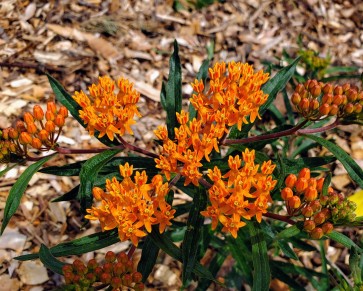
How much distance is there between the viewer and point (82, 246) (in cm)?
237

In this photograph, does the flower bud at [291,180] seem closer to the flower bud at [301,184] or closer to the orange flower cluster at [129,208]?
the flower bud at [301,184]

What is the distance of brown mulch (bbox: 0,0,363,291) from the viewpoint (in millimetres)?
3832

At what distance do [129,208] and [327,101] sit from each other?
1.07 m

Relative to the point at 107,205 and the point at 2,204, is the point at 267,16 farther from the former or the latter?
the point at 107,205

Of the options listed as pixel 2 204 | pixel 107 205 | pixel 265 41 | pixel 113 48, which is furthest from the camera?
pixel 265 41

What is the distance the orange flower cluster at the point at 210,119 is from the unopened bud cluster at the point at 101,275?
46 centimetres

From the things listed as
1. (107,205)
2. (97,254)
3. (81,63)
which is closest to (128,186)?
(107,205)

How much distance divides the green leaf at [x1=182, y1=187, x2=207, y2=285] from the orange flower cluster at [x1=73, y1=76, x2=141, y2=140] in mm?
505

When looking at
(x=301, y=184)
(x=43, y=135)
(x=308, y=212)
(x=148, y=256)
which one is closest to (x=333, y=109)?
(x=301, y=184)

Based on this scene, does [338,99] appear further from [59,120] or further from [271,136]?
[59,120]

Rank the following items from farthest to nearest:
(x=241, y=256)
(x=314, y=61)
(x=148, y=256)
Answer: (x=314, y=61)
(x=241, y=256)
(x=148, y=256)

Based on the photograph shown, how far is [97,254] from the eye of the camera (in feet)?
12.4

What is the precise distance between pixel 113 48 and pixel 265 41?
70.2 inches

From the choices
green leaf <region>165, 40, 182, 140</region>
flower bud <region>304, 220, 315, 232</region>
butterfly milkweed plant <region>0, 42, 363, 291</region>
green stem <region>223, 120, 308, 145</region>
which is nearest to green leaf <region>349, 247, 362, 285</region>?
butterfly milkweed plant <region>0, 42, 363, 291</region>
